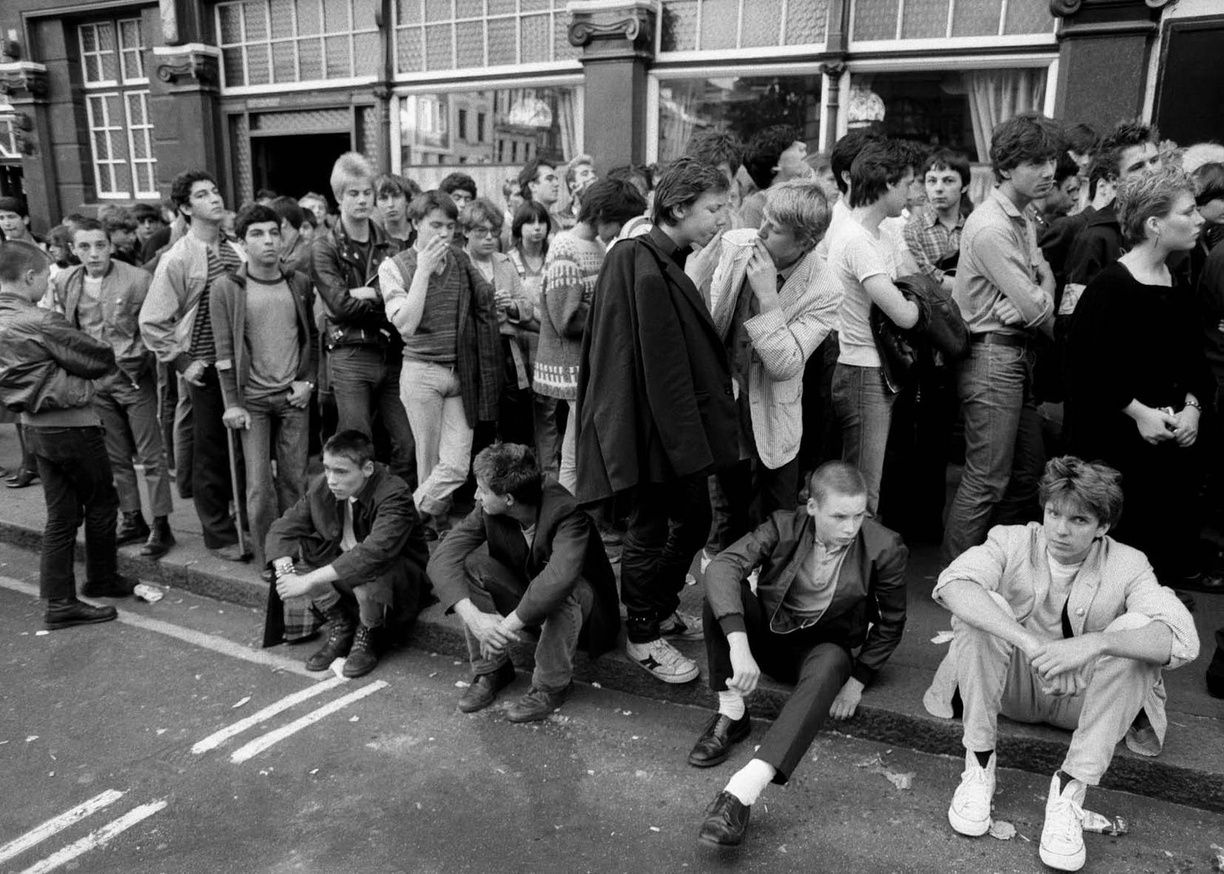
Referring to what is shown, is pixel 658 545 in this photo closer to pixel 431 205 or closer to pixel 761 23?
pixel 431 205

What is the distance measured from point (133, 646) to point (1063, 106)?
666 centimetres

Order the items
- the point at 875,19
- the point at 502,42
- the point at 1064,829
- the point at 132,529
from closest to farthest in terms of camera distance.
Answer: the point at 1064,829 < the point at 132,529 < the point at 875,19 < the point at 502,42

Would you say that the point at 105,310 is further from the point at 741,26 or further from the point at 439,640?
the point at 741,26

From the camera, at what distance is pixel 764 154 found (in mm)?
4980

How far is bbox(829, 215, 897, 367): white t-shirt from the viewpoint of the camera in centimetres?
409

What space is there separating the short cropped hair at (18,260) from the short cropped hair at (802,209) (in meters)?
3.69

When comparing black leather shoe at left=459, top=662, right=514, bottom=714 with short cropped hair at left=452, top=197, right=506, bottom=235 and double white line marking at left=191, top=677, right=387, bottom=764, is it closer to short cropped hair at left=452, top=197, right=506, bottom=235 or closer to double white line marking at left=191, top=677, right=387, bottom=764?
double white line marking at left=191, top=677, right=387, bottom=764

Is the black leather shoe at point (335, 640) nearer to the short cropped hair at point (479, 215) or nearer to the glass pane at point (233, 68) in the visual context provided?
the short cropped hair at point (479, 215)

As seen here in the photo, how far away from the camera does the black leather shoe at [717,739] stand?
11.5 ft

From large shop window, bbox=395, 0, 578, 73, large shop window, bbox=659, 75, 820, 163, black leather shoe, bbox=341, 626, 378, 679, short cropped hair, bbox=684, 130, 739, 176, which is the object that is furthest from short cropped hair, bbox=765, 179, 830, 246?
large shop window, bbox=395, 0, 578, 73

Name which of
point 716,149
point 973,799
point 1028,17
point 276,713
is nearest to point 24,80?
point 716,149

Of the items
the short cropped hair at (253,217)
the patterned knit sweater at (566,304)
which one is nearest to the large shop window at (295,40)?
the short cropped hair at (253,217)

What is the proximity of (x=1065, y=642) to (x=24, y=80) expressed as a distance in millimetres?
13991

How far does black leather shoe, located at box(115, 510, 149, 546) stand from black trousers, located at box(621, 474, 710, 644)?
11.5 feet
